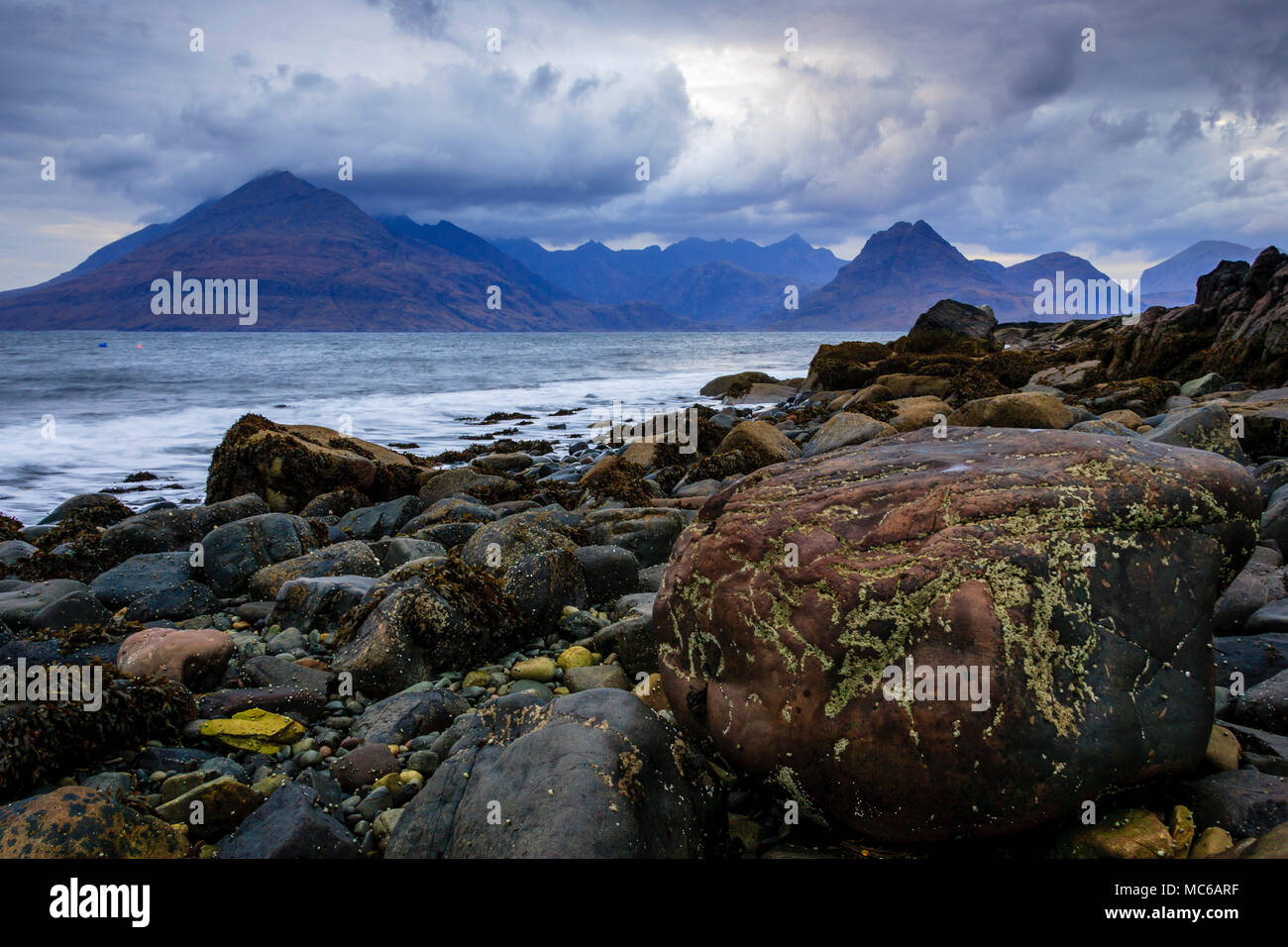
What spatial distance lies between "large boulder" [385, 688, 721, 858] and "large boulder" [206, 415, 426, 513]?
378 inches

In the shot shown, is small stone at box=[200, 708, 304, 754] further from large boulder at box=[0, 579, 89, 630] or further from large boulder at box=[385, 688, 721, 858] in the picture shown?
large boulder at box=[0, 579, 89, 630]

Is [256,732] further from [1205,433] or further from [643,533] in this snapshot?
[1205,433]

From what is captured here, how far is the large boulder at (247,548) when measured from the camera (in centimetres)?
744

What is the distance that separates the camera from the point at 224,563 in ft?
24.6

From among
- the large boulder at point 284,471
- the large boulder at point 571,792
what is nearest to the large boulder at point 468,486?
the large boulder at point 284,471

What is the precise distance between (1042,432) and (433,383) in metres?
40.7

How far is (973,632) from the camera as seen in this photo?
289cm

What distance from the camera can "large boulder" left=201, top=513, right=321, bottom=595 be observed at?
744cm

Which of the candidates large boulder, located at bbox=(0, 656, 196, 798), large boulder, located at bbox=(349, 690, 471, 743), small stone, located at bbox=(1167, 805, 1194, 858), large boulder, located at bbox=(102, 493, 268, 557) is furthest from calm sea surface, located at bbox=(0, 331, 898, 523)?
small stone, located at bbox=(1167, 805, 1194, 858)

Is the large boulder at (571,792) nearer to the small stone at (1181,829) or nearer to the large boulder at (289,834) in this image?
the large boulder at (289,834)

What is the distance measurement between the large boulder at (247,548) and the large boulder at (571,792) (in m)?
5.12

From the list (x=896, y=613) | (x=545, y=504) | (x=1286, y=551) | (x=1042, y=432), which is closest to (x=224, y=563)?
(x=545, y=504)

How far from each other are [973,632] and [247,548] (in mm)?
7313
